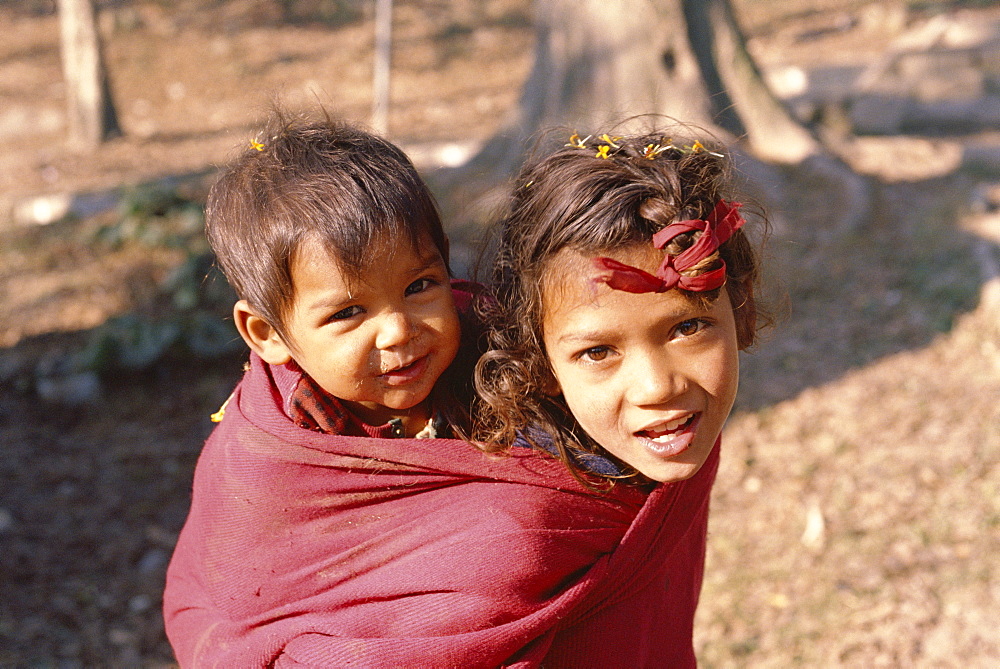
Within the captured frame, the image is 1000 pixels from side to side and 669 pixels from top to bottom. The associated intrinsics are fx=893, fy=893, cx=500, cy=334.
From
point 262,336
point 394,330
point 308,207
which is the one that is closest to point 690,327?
point 394,330

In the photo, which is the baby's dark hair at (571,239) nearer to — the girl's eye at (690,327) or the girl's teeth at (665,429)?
the girl's eye at (690,327)

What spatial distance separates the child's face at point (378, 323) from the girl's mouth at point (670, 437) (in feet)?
1.54

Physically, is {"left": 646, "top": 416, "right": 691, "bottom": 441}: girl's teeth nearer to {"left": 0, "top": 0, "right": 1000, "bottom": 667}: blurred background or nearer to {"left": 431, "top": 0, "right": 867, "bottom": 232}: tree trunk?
{"left": 0, "top": 0, "right": 1000, "bottom": 667}: blurred background

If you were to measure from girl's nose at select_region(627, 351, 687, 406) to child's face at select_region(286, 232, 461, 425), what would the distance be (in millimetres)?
446

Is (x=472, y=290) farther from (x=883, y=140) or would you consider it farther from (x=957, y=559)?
(x=883, y=140)

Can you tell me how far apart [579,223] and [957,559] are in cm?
282

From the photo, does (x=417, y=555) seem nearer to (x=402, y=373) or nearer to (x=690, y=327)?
(x=402, y=373)

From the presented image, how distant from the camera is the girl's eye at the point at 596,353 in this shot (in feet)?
5.37

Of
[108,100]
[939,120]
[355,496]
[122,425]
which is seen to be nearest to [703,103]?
[939,120]

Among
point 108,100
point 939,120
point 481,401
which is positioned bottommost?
point 108,100

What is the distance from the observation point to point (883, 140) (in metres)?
7.99

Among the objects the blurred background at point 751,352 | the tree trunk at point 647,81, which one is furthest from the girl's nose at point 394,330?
the tree trunk at point 647,81

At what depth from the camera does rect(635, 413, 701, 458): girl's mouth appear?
1.65m

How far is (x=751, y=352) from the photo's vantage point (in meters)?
2.31
